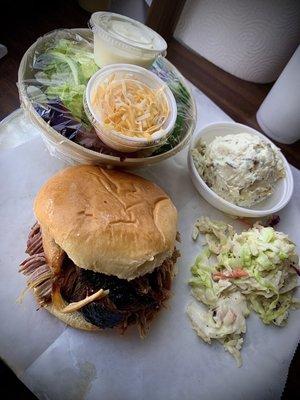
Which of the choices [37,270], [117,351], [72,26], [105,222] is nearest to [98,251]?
[105,222]

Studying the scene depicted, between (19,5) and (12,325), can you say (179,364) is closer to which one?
(12,325)

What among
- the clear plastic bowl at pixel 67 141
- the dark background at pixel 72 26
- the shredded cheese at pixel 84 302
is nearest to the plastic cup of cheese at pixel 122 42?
the clear plastic bowl at pixel 67 141

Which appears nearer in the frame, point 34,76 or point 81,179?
point 81,179

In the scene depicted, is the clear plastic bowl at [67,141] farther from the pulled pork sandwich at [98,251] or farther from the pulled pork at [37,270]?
the pulled pork at [37,270]

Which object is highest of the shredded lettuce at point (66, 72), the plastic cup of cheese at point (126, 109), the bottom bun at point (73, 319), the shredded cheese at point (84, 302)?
the plastic cup of cheese at point (126, 109)

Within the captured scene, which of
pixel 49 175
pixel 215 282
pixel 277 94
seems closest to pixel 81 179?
pixel 49 175

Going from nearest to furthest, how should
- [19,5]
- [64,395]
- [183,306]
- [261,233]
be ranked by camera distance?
[64,395] → [183,306] → [261,233] → [19,5]
